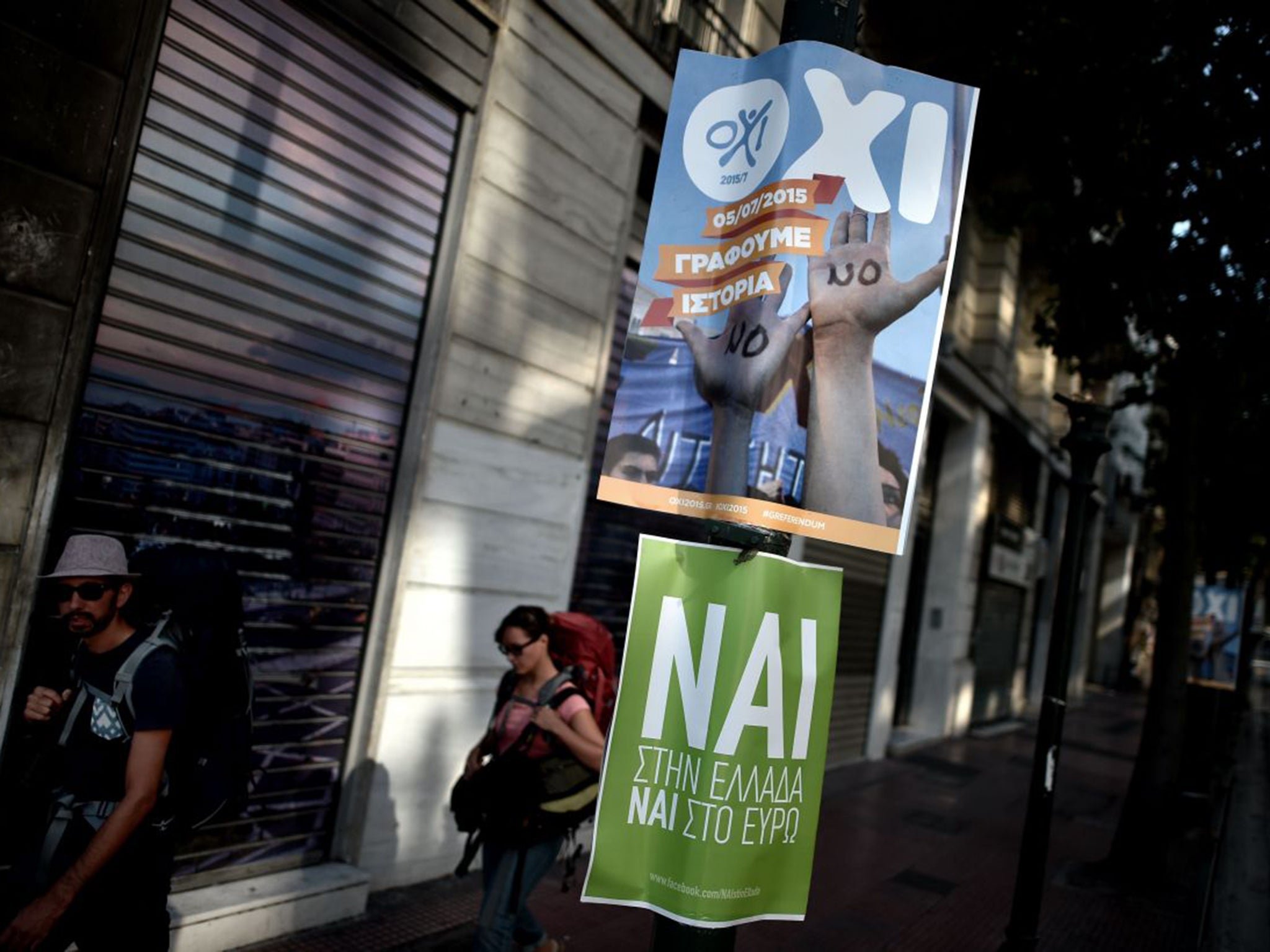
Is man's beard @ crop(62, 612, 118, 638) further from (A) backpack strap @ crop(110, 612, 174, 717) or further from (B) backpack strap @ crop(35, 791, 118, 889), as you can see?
(B) backpack strap @ crop(35, 791, 118, 889)

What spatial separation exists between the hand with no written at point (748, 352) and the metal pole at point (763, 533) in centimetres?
32

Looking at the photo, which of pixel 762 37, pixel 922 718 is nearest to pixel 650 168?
pixel 762 37

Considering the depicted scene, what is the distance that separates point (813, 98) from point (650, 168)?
594 centimetres

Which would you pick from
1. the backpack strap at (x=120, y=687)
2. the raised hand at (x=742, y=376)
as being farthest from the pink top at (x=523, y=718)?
the raised hand at (x=742, y=376)

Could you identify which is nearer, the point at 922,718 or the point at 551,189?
the point at 551,189

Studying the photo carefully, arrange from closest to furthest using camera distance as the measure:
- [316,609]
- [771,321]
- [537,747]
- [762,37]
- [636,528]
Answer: [771,321], [537,747], [316,609], [636,528], [762,37]

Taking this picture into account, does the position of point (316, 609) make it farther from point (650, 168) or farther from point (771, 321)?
point (650, 168)

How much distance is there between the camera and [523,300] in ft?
21.5

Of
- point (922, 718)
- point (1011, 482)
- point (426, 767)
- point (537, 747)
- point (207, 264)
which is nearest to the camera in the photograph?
point (537, 747)

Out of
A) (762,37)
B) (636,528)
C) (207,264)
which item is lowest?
(636,528)

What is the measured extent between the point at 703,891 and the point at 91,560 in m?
2.15

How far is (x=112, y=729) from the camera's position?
10.1 ft

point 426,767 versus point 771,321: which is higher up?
point 771,321

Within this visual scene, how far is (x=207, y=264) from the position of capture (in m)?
4.84
